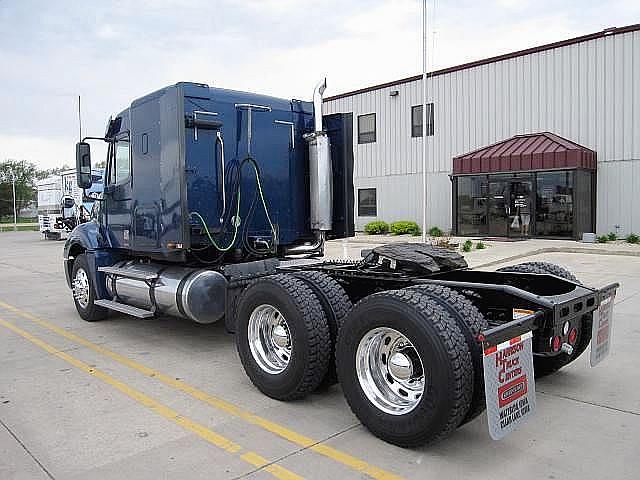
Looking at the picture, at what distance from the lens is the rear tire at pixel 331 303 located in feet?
15.4

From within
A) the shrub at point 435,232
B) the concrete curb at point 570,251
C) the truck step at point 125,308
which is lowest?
the concrete curb at point 570,251

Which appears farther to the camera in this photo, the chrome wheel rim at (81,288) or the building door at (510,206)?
the building door at (510,206)

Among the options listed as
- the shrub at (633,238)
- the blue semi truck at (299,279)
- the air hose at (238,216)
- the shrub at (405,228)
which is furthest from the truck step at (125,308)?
the shrub at (405,228)

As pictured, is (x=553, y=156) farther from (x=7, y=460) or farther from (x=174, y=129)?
(x=7, y=460)

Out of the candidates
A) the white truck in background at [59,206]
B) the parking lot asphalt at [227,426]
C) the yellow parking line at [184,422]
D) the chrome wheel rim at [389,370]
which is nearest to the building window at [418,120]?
the white truck in background at [59,206]

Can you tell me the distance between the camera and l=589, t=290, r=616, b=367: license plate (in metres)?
4.63

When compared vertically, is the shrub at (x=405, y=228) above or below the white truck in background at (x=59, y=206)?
below

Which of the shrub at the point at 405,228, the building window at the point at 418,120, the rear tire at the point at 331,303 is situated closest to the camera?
the rear tire at the point at 331,303

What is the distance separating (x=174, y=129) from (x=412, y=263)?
3049 millimetres

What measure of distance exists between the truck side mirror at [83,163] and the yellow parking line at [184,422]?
2.29 m

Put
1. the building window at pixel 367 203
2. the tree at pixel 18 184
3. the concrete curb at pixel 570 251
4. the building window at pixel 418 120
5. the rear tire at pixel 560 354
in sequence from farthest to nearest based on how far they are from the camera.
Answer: the tree at pixel 18 184 < the building window at pixel 367 203 < the building window at pixel 418 120 < the concrete curb at pixel 570 251 < the rear tire at pixel 560 354

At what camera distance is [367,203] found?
2764 centimetres

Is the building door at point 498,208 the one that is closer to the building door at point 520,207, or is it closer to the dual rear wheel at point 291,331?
the building door at point 520,207

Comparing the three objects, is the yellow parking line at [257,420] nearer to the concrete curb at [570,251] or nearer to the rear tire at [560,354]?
the rear tire at [560,354]
